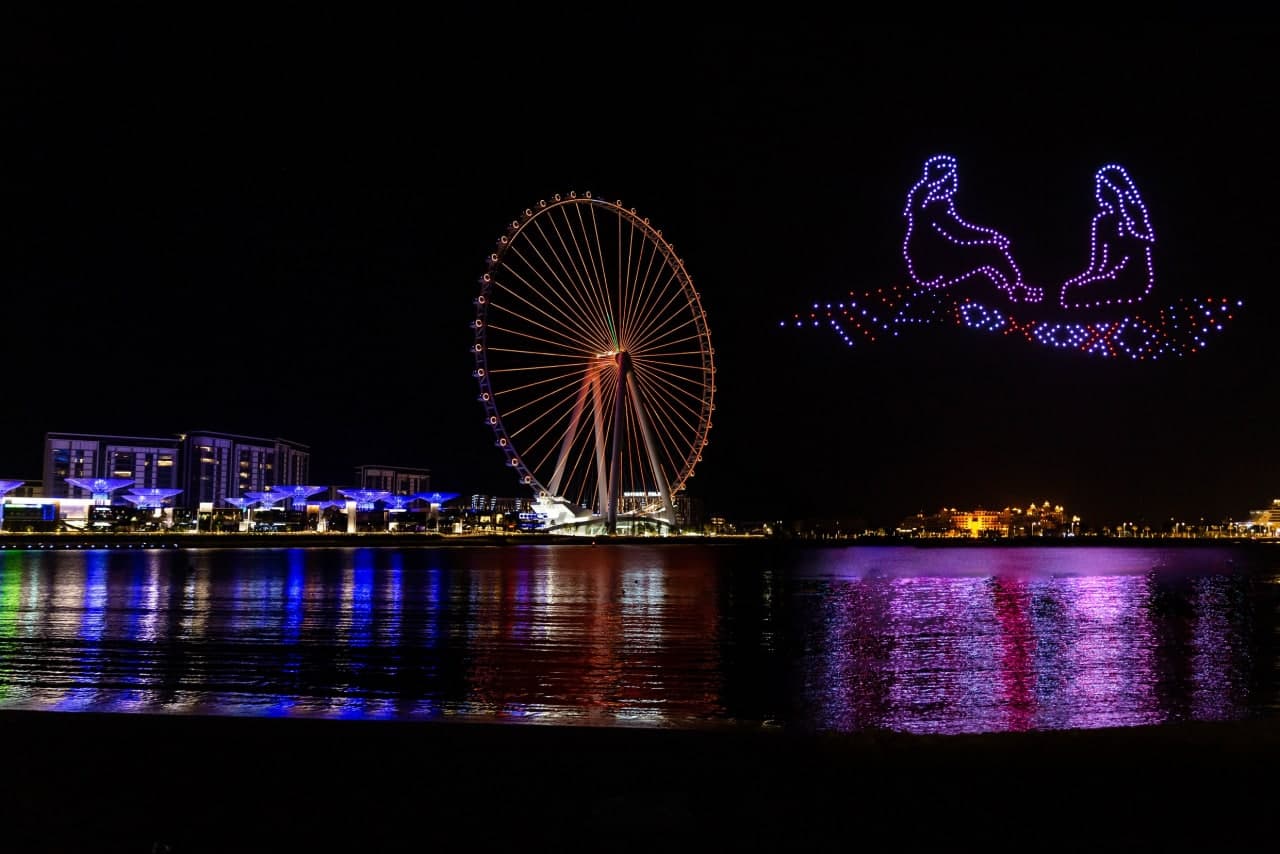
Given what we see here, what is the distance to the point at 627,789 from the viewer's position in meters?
5.34

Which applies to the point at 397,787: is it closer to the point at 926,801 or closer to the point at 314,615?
the point at 926,801

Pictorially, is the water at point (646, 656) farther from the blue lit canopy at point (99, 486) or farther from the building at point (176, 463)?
the building at point (176, 463)

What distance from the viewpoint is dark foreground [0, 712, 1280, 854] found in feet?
14.9

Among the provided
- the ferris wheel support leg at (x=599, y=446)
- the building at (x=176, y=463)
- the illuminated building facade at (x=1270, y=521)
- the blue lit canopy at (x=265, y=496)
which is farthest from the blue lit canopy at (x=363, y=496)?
the illuminated building facade at (x=1270, y=521)

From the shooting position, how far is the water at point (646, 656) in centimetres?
965

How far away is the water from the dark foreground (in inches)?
72.9

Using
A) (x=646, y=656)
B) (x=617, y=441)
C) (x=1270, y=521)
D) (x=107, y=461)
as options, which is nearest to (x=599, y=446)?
(x=617, y=441)

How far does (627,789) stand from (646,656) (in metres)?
8.73

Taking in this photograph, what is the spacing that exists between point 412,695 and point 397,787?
5.15 meters

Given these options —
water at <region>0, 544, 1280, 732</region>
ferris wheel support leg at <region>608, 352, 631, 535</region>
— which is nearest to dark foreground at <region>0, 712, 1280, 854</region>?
water at <region>0, 544, 1280, 732</region>

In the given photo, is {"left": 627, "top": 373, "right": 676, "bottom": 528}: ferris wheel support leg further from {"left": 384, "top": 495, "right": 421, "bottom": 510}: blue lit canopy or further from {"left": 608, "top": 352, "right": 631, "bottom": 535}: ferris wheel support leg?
{"left": 384, "top": 495, "right": 421, "bottom": 510}: blue lit canopy

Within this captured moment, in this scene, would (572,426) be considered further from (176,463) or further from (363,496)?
(176,463)

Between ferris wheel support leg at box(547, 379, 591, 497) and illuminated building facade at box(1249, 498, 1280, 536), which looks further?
illuminated building facade at box(1249, 498, 1280, 536)

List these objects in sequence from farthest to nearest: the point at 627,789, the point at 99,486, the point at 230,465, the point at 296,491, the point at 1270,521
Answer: the point at 1270,521 < the point at 230,465 < the point at 296,491 < the point at 99,486 < the point at 627,789
